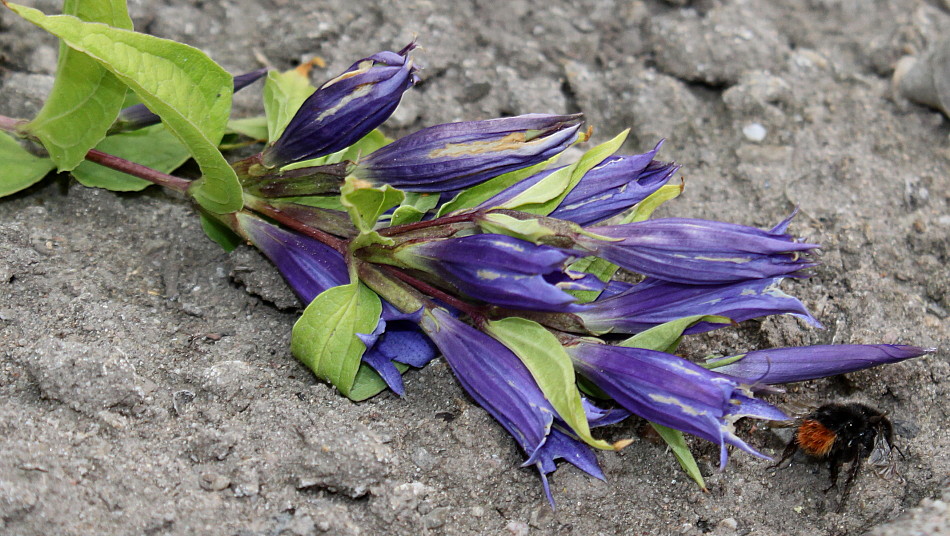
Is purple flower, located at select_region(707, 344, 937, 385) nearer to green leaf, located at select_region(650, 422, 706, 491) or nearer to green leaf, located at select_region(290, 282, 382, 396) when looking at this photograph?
green leaf, located at select_region(650, 422, 706, 491)

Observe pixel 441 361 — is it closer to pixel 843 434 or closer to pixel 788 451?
pixel 788 451

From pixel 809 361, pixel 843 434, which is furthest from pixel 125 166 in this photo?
pixel 843 434

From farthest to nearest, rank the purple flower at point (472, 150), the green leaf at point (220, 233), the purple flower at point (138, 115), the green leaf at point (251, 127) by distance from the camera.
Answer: the green leaf at point (251, 127)
the purple flower at point (138, 115)
the green leaf at point (220, 233)
the purple flower at point (472, 150)

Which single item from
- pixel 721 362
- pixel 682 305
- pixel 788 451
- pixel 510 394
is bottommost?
pixel 788 451

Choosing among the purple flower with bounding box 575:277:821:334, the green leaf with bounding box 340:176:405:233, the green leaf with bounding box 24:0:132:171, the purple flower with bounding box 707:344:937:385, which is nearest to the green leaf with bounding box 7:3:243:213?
the green leaf with bounding box 24:0:132:171

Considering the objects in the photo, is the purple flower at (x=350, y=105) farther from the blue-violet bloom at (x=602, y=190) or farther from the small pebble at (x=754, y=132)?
the small pebble at (x=754, y=132)

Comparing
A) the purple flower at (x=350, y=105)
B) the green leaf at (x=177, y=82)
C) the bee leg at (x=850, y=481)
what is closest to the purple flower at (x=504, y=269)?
the purple flower at (x=350, y=105)
